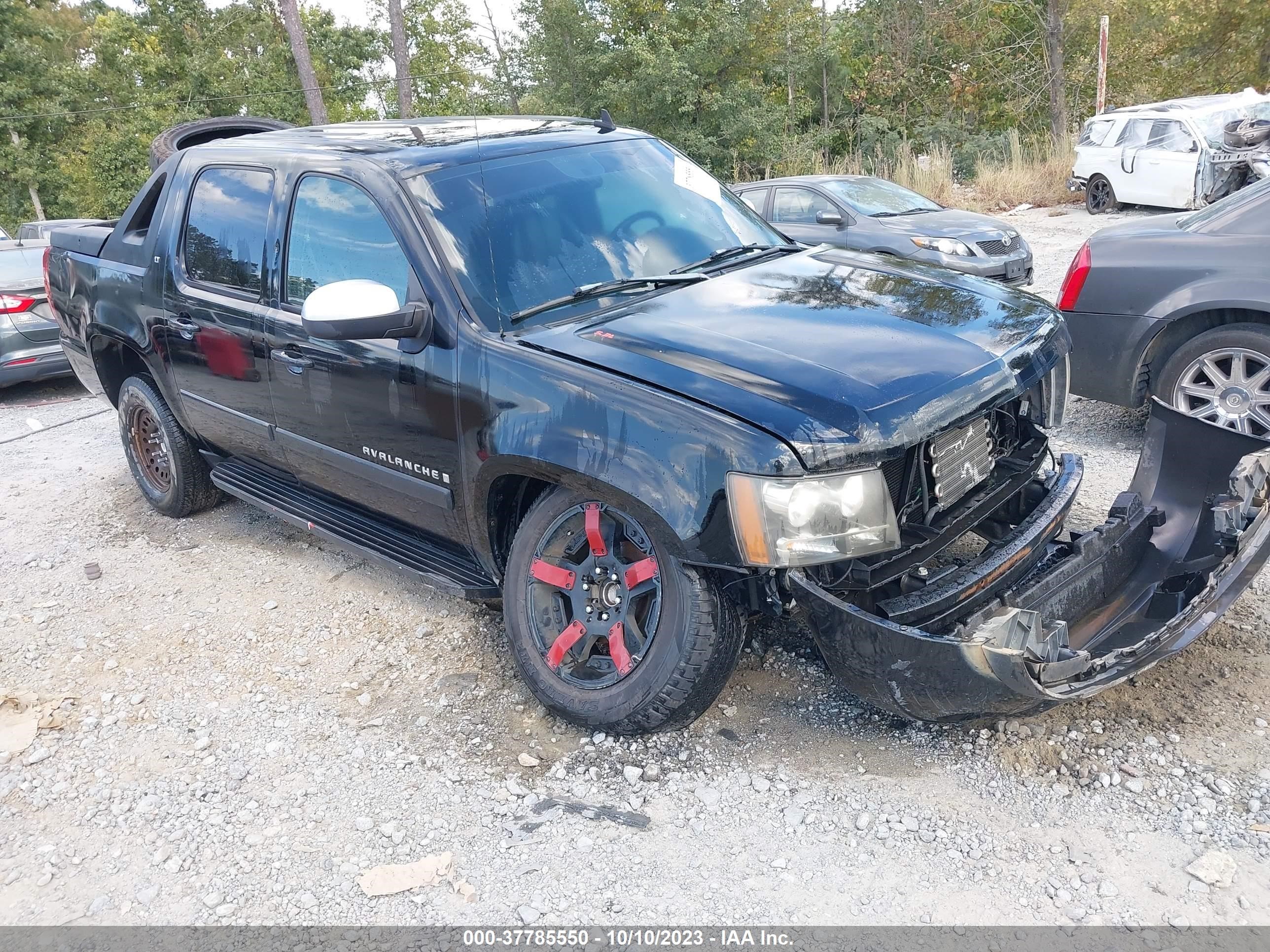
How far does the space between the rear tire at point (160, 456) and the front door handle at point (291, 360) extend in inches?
55.4

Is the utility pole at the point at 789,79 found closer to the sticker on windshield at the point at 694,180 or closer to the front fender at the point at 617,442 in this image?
the sticker on windshield at the point at 694,180

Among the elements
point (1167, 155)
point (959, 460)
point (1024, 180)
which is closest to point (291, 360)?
point (959, 460)

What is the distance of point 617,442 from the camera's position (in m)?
2.88

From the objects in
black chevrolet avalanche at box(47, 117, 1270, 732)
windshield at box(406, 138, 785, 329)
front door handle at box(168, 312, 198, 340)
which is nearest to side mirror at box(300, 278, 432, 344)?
black chevrolet avalanche at box(47, 117, 1270, 732)

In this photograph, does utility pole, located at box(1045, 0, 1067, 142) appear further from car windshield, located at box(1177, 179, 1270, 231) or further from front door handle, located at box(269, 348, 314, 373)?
front door handle, located at box(269, 348, 314, 373)

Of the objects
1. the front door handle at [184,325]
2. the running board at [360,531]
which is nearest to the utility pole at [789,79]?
the front door handle at [184,325]

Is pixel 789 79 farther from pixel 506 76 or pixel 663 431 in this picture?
pixel 663 431

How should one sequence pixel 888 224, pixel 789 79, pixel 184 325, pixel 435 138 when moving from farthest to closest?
pixel 789 79 < pixel 888 224 < pixel 184 325 < pixel 435 138

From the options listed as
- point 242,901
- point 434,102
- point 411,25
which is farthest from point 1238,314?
point 411,25

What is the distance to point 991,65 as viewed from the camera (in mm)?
27734

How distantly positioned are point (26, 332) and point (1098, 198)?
15.7m

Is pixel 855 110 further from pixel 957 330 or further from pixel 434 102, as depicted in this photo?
pixel 957 330

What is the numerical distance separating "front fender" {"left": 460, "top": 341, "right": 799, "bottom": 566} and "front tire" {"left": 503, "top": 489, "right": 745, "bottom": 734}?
0.43ft

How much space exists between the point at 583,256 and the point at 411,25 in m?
35.4
